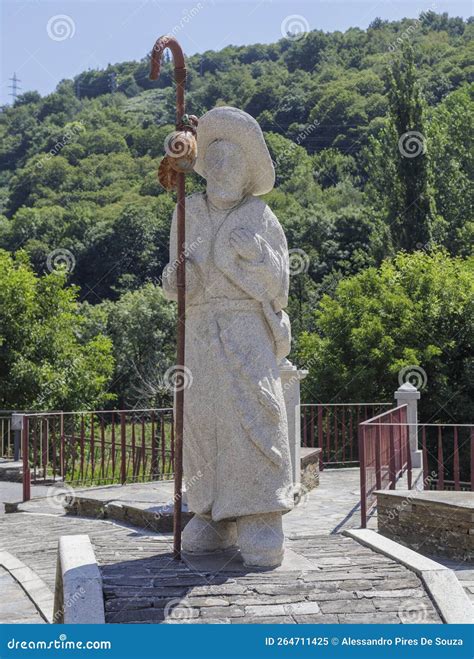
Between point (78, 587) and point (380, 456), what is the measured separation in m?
5.48

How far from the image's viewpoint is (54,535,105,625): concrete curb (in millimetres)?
4559

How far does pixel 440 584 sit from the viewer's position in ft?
16.7

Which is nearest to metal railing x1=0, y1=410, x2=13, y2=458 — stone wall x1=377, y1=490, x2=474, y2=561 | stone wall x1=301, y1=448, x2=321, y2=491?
stone wall x1=301, y1=448, x2=321, y2=491

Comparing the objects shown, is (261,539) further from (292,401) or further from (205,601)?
(292,401)

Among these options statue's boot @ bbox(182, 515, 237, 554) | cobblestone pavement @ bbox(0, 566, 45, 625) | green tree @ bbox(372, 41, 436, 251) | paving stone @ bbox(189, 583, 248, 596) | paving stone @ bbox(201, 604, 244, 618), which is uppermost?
green tree @ bbox(372, 41, 436, 251)

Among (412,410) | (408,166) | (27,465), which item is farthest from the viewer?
(408,166)

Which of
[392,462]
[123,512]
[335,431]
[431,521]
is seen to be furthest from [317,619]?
[335,431]

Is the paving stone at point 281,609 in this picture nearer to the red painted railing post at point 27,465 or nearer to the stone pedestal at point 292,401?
the stone pedestal at point 292,401

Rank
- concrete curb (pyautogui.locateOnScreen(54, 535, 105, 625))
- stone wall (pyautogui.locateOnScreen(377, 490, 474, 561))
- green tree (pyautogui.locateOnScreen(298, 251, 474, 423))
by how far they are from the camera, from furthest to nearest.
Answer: green tree (pyautogui.locateOnScreen(298, 251, 474, 423)), stone wall (pyautogui.locateOnScreen(377, 490, 474, 561)), concrete curb (pyautogui.locateOnScreen(54, 535, 105, 625))

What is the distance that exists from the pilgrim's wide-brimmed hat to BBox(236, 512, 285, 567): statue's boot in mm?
2280

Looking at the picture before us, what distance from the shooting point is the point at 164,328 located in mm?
38125

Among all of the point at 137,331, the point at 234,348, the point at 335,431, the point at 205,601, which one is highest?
the point at 137,331

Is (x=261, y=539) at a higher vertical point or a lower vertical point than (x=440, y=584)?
higher

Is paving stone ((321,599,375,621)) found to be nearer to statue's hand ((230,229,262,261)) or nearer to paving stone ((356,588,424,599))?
paving stone ((356,588,424,599))
